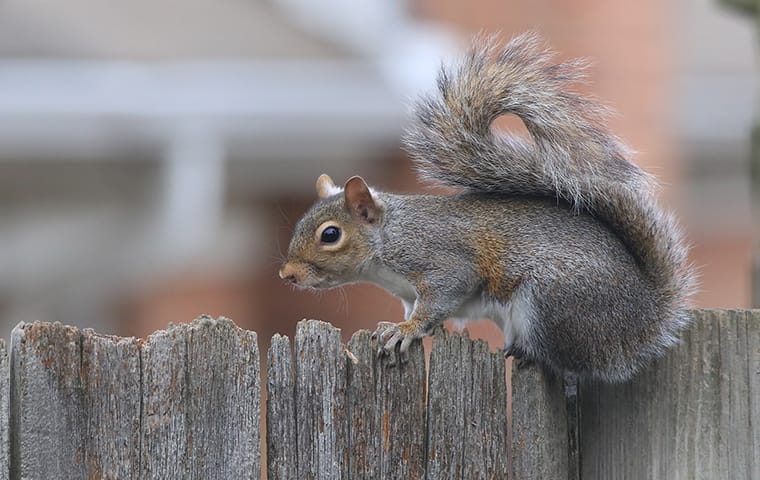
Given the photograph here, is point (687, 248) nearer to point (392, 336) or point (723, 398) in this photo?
point (723, 398)

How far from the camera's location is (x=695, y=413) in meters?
2.15

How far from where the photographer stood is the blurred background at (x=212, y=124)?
4793 millimetres

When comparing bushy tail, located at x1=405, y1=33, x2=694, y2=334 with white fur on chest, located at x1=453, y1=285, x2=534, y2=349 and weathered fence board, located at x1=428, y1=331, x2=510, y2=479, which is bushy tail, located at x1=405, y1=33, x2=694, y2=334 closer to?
white fur on chest, located at x1=453, y1=285, x2=534, y2=349

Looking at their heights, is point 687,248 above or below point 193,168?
below

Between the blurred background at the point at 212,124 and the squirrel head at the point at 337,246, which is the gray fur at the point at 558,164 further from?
the blurred background at the point at 212,124

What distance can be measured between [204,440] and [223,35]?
3.22 m

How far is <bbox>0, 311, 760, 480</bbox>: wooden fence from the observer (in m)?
2.01

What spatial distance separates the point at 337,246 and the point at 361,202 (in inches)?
4.0

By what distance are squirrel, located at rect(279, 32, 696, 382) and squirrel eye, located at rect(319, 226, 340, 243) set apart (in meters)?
0.02

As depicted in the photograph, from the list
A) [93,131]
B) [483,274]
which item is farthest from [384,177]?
[483,274]

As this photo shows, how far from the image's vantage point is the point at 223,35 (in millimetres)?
5098

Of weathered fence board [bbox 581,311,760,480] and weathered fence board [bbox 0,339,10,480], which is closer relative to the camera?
weathered fence board [bbox 0,339,10,480]

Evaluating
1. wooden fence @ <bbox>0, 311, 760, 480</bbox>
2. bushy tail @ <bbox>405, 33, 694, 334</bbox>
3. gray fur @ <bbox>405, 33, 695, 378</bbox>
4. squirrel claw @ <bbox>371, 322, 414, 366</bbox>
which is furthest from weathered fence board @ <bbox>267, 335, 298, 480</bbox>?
bushy tail @ <bbox>405, 33, 694, 334</bbox>

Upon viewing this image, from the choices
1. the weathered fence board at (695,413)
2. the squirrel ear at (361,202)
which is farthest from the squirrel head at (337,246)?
the weathered fence board at (695,413)
